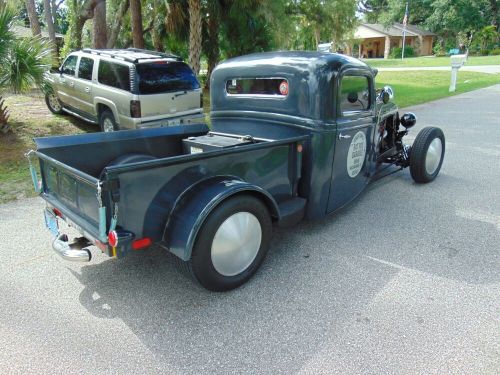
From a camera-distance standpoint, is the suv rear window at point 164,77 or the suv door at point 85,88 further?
the suv door at point 85,88

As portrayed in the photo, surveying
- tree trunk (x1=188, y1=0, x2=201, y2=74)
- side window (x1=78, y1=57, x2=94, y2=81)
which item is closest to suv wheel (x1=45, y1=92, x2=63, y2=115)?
side window (x1=78, y1=57, x2=94, y2=81)

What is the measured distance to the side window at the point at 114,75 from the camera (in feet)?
24.2

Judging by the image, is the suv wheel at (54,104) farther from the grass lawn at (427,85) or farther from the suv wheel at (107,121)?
the grass lawn at (427,85)

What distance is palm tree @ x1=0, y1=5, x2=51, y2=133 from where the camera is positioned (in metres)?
6.66

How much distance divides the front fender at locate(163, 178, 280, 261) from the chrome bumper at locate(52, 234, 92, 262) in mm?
561

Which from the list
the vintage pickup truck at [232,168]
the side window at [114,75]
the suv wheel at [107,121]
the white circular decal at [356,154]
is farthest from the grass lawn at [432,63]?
the vintage pickup truck at [232,168]

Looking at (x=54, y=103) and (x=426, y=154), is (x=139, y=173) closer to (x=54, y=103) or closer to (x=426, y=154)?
(x=426, y=154)

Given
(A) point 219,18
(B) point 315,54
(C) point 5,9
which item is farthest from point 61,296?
(A) point 219,18

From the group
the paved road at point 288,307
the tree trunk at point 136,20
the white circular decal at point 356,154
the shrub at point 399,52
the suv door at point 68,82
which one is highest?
the shrub at point 399,52

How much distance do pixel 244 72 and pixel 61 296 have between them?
2.75 m

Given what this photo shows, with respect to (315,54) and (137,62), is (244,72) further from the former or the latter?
(137,62)

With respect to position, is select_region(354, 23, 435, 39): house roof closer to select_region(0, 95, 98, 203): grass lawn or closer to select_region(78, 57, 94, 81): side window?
select_region(0, 95, 98, 203): grass lawn

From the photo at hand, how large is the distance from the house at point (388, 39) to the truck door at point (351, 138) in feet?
199

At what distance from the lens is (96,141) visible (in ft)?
11.4
